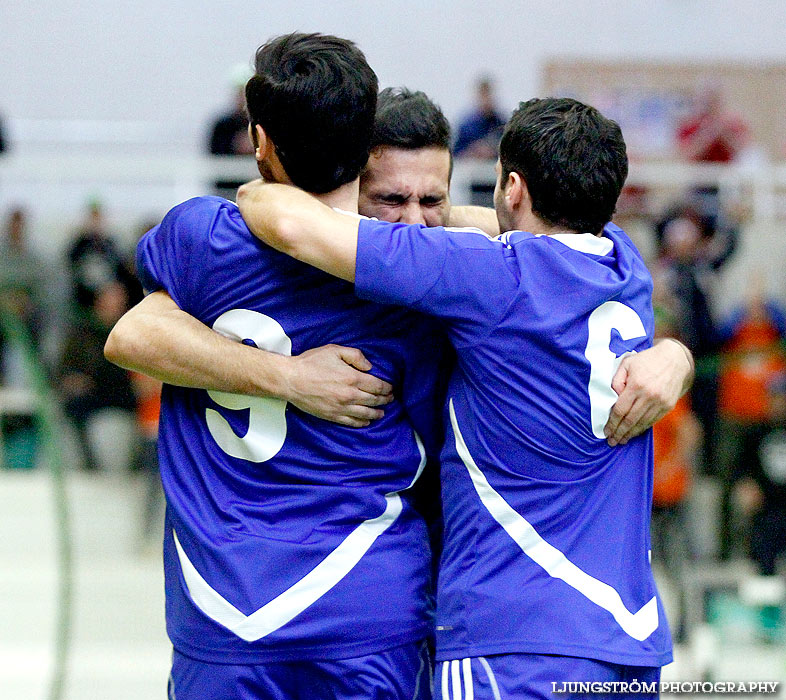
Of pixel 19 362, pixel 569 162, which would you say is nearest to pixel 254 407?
pixel 569 162

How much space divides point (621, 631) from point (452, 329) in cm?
59

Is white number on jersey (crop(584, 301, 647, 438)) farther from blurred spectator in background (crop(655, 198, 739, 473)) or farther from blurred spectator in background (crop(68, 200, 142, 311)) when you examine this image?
blurred spectator in background (crop(68, 200, 142, 311))

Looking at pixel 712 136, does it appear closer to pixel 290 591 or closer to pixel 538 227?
pixel 538 227

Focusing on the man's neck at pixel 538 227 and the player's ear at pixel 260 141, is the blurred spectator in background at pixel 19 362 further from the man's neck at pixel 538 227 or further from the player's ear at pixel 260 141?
the man's neck at pixel 538 227

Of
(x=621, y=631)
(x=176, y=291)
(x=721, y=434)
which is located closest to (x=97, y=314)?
(x=721, y=434)

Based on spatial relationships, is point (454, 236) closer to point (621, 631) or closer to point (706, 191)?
point (621, 631)

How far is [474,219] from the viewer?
7.91 ft

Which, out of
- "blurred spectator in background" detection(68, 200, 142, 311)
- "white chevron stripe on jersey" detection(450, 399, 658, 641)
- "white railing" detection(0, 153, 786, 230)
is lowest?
"blurred spectator in background" detection(68, 200, 142, 311)

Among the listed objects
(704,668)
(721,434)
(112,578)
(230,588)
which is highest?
(230,588)

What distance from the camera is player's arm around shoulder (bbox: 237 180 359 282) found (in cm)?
185

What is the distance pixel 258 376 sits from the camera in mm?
1943

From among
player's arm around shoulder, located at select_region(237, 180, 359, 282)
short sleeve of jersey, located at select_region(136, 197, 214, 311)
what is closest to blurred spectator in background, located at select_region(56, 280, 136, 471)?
short sleeve of jersey, located at select_region(136, 197, 214, 311)

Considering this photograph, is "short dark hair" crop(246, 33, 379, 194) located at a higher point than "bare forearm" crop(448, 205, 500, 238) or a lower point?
higher

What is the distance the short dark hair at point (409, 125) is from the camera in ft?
7.15
